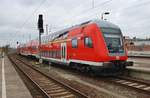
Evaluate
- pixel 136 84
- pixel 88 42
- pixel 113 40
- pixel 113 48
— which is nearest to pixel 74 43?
pixel 88 42

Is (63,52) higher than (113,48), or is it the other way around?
(113,48)

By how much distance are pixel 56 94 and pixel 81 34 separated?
6.77 meters

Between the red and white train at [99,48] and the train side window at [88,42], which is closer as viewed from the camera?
the red and white train at [99,48]

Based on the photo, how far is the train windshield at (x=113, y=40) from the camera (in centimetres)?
1655

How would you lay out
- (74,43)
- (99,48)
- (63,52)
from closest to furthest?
1. (99,48)
2. (74,43)
3. (63,52)

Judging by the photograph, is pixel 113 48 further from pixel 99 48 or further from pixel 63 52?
pixel 63 52

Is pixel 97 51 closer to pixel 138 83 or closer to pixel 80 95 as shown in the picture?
pixel 138 83

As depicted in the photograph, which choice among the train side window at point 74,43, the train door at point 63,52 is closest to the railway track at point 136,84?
the train side window at point 74,43

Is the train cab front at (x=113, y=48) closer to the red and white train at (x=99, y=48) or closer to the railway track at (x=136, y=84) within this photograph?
the red and white train at (x=99, y=48)

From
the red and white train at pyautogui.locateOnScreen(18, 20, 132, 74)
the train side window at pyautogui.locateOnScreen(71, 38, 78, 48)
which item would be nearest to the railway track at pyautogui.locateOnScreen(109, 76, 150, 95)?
the red and white train at pyautogui.locateOnScreen(18, 20, 132, 74)

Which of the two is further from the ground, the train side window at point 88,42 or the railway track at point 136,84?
the train side window at point 88,42

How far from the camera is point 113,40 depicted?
16906 mm

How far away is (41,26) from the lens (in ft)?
87.4

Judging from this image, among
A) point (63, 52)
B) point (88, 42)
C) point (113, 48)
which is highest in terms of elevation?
point (88, 42)
